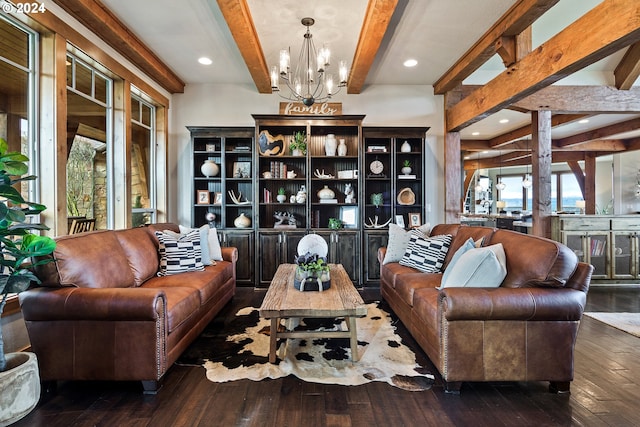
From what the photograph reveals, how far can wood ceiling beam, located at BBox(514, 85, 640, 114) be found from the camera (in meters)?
4.73

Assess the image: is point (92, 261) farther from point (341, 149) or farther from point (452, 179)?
point (452, 179)

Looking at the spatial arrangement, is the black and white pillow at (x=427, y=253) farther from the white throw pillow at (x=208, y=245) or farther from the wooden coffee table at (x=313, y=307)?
the white throw pillow at (x=208, y=245)

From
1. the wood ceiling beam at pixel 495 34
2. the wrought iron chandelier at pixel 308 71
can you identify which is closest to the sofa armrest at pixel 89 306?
the wrought iron chandelier at pixel 308 71

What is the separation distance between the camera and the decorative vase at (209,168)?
503cm

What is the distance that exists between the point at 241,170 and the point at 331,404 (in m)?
3.86

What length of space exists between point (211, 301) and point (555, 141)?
9858 millimetres

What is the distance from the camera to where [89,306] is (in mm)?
2119

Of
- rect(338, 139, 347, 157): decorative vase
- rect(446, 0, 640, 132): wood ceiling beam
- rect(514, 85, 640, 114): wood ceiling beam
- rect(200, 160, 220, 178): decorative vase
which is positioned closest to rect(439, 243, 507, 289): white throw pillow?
rect(446, 0, 640, 132): wood ceiling beam

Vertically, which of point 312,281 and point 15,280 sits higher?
point 15,280

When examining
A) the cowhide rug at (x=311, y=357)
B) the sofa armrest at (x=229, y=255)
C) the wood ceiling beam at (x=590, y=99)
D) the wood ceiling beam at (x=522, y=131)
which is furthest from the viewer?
the wood ceiling beam at (x=522, y=131)

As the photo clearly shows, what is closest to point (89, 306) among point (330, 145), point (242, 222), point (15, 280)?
point (15, 280)

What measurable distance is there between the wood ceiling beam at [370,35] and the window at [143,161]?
2.92 metres

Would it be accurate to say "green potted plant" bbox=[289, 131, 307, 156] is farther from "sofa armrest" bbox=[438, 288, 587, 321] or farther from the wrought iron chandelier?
"sofa armrest" bbox=[438, 288, 587, 321]

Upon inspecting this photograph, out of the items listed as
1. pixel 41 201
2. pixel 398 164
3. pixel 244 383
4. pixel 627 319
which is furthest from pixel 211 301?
pixel 627 319
